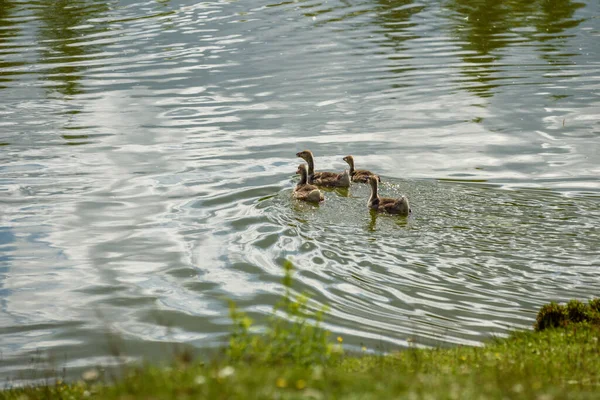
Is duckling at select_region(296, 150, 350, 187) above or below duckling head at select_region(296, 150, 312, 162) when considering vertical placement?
below

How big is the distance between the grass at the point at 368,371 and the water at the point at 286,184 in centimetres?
128

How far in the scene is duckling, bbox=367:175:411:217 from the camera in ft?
56.9

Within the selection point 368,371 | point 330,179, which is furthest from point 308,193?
point 368,371

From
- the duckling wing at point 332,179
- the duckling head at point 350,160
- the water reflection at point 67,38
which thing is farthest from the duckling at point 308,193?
the water reflection at point 67,38

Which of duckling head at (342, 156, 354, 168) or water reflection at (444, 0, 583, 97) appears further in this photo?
water reflection at (444, 0, 583, 97)

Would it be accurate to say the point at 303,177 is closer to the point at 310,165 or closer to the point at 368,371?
the point at 310,165

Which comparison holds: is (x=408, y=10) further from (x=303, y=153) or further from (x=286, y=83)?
(x=303, y=153)

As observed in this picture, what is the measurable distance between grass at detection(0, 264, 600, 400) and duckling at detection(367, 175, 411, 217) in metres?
4.82

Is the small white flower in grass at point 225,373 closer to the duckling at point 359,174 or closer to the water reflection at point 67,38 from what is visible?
the duckling at point 359,174

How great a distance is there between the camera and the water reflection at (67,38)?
34.2 metres

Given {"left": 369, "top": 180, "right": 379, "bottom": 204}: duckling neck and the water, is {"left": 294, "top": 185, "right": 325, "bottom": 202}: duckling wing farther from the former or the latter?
{"left": 369, "top": 180, "right": 379, "bottom": 204}: duckling neck

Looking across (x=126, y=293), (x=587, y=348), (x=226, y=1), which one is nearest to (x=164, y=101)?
(x=126, y=293)

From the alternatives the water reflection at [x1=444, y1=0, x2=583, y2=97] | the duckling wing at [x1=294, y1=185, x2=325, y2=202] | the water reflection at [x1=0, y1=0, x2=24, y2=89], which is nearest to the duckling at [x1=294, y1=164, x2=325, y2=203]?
the duckling wing at [x1=294, y1=185, x2=325, y2=202]

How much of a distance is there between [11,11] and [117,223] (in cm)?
4008
